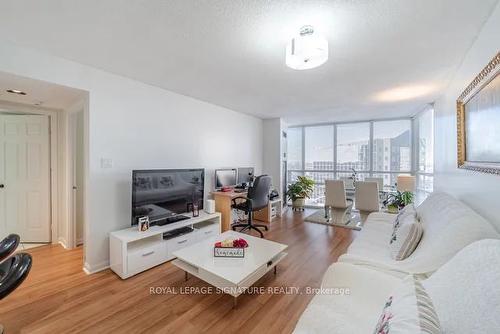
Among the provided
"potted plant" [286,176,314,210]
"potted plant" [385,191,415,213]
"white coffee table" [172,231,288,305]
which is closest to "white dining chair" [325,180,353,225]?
"potted plant" [385,191,415,213]

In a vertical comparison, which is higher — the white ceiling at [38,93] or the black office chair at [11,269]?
the white ceiling at [38,93]

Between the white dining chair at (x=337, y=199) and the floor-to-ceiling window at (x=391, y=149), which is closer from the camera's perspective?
the white dining chair at (x=337, y=199)

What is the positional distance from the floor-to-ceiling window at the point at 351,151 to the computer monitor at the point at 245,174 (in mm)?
2006

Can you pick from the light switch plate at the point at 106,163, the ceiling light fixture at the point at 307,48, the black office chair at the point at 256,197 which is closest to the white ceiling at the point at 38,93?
the light switch plate at the point at 106,163

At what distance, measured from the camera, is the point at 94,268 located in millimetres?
2365

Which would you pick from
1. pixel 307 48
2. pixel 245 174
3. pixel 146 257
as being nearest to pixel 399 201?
pixel 245 174

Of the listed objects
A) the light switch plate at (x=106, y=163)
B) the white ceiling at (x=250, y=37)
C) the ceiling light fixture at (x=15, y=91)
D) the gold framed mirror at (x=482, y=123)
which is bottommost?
the light switch plate at (x=106, y=163)

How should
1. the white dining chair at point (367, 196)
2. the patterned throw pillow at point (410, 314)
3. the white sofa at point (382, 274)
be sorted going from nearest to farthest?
the patterned throw pillow at point (410, 314), the white sofa at point (382, 274), the white dining chair at point (367, 196)

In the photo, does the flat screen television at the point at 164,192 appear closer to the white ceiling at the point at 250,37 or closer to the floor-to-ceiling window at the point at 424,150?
the white ceiling at the point at 250,37

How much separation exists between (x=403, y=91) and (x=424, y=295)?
3.18m

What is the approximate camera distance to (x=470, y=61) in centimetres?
191

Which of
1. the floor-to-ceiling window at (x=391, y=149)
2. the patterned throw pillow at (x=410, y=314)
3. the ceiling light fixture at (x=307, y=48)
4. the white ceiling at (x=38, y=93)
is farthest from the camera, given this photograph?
the floor-to-ceiling window at (x=391, y=149)

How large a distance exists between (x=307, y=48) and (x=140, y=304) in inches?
96.8

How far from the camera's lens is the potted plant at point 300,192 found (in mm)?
5305
